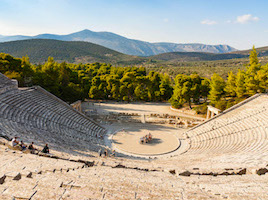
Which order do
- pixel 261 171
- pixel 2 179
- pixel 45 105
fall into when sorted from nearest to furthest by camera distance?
pixel 2 179
pixel 261 171
pixel 45 105

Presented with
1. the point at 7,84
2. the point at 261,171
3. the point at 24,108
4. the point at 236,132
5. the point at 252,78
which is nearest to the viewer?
the point at 261,171

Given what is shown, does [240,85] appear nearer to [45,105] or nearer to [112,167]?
[112,167]

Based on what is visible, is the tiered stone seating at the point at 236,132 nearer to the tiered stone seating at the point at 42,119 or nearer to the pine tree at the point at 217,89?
the pine tree at the point at 217,89

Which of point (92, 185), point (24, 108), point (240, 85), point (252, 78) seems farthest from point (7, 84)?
point (252, 78)

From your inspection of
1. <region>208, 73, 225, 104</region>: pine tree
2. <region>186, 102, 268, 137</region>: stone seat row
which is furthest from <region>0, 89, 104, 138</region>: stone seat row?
<region>208, 73, 225, 104</region>: pine tree

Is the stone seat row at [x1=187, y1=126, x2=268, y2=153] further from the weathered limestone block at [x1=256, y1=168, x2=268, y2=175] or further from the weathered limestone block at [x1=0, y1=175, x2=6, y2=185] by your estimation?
the weathered limestone block at [x1=0, y1=175, x2=6, y2=185]

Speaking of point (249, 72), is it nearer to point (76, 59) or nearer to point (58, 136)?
point (58, 136)

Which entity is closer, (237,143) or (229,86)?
(237,143)

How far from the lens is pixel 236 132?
16656 millimetres

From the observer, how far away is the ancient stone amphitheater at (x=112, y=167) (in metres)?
5.21

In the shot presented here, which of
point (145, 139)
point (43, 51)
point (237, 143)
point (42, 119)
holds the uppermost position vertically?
point (43, 51)

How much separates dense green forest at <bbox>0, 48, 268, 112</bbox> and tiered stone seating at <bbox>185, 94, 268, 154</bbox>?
16.4ft

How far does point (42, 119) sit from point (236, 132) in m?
18.5

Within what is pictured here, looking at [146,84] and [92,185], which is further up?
[146,84]
